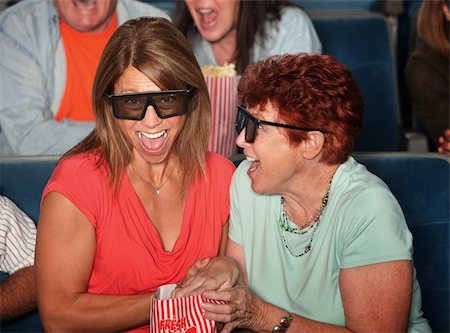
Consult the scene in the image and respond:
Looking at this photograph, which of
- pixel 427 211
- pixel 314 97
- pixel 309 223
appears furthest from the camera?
pixel 427 211

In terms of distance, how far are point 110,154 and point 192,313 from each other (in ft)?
1.56

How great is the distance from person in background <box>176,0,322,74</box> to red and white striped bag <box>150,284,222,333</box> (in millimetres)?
1494

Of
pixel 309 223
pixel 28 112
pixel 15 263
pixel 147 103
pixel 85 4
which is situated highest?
pixel 85 4

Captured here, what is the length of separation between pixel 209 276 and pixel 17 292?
0.55m

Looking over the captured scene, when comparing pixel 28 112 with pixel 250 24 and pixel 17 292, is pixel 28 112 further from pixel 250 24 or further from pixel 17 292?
pixel 17 292

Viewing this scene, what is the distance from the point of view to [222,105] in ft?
9.44

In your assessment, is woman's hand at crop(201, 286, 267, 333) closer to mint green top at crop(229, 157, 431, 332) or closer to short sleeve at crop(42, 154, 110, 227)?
mint green top at crop(229, 157, 431, 332)

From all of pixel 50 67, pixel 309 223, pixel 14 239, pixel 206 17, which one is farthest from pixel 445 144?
pixel 14 239

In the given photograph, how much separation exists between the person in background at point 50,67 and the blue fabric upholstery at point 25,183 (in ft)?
2.60

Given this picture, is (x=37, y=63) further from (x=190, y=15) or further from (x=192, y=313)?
(x=192, y=313)

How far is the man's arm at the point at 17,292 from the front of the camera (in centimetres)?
227

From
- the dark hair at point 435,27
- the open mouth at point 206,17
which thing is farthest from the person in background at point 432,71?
the open mouth at point 206,17

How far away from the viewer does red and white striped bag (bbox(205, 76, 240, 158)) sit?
286cm

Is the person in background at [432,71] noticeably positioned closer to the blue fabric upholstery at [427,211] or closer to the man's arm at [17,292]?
the blue fabric upholstery at [427,211]
